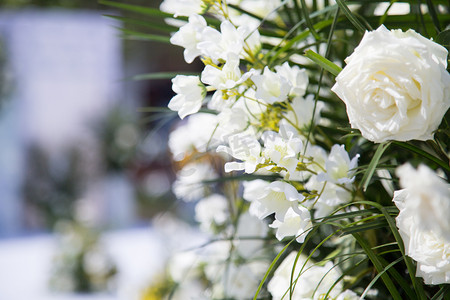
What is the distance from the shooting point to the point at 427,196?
194 mm

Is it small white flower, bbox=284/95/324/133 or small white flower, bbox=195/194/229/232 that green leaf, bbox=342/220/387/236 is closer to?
small white flower, bbox=284/95/324/133

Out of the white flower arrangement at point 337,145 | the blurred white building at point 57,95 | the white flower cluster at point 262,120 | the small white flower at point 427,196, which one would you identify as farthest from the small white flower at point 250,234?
the blurred white building at point 57,95

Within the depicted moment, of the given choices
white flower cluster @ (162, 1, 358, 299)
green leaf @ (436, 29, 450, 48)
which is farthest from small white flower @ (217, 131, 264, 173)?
green leaf @ (436, 29, 450, 48)

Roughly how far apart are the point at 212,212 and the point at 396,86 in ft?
1.32

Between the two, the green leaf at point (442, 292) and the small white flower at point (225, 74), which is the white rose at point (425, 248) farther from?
the small white flower at point (225, 74)

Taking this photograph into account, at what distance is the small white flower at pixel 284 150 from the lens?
329mm

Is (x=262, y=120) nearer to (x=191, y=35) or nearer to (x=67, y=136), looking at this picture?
(x=191, y=35)

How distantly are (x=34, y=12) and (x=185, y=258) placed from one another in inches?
204

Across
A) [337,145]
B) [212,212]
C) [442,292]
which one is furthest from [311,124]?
[212,212]

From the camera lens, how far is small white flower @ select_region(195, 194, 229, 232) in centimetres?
65

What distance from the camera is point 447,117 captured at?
32 cm

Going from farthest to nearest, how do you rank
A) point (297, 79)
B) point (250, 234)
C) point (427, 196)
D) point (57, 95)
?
point (57, 95), point (250, 234), point (297, 79), point (427, 196)

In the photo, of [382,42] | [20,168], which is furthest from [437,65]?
[20,168]

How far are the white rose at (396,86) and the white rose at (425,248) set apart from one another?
0.04m
